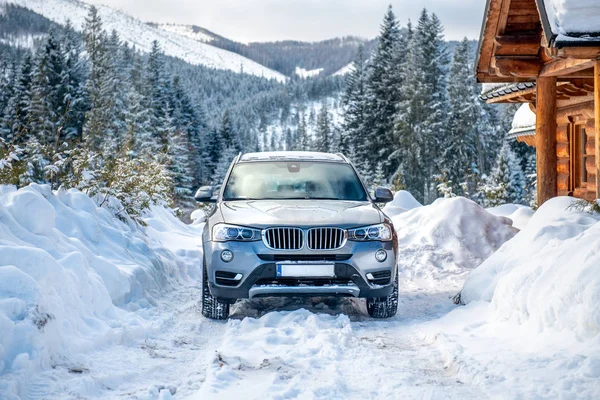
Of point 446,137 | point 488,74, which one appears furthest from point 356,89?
point 488,74

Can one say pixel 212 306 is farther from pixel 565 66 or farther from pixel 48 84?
pixel 48 84

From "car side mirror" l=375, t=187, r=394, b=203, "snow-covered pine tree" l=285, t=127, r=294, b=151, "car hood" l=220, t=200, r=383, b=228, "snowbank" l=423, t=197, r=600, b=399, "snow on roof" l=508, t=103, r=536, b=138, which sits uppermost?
"snow-covered pine tree" l=285, t=127, r=294, b=151

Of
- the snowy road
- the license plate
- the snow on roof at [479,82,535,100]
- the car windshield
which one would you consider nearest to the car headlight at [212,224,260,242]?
the license plate

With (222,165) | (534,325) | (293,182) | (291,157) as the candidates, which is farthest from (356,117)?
(534,325)

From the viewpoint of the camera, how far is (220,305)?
6758 millimetres

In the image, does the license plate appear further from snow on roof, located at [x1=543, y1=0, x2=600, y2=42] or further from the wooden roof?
the wooden roof

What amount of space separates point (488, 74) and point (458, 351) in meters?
8.74

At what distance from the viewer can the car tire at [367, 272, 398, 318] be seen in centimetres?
683

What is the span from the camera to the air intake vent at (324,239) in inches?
254

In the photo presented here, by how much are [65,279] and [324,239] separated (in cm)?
245

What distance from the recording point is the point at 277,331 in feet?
19.0

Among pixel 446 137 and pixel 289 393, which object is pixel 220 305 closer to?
pixel 289 393

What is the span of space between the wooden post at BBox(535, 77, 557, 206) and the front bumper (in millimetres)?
5997

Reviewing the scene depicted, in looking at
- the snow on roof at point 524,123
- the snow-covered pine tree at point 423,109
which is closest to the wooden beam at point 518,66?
the snow on roof at point 524,123
